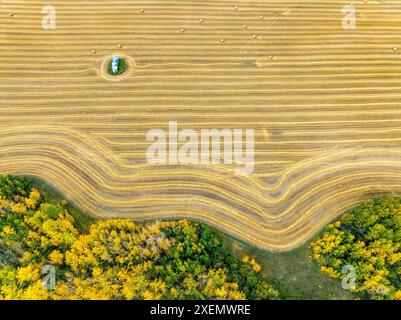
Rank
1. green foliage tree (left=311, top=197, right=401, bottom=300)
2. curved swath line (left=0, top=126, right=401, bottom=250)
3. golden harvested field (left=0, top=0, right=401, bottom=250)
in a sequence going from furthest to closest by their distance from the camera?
golden harvested field (left=0, top=0, right=401, bottom=250) → curved swath line (left=0, top=126, right=401, bottom=250) → green foliage tree (left=311, top=197, right=401, bottom=300)

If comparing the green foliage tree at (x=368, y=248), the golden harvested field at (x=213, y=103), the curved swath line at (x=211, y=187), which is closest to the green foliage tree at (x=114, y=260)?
the curved swath line at (x=211, y=187)

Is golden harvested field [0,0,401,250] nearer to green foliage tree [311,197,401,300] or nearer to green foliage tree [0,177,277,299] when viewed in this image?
green foliage tree [311,197,401,300]

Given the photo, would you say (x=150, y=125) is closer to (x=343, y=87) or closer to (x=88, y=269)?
(x=88, y=269)

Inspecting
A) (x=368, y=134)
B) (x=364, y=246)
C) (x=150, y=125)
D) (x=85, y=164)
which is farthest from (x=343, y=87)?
(x=85, y=164)

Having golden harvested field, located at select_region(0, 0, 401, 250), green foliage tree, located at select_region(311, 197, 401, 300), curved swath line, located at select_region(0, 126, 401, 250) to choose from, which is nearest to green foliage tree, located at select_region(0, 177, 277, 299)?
curved swath line, located at select_region(0, 126, 401, 250)

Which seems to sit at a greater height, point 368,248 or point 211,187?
point 211,187

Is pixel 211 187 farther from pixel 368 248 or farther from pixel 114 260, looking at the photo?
pixel 368 248

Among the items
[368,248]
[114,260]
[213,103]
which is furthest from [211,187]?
[368,248]

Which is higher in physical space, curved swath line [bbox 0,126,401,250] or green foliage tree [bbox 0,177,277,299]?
curved swath line [bbox 0,126,401,250]
